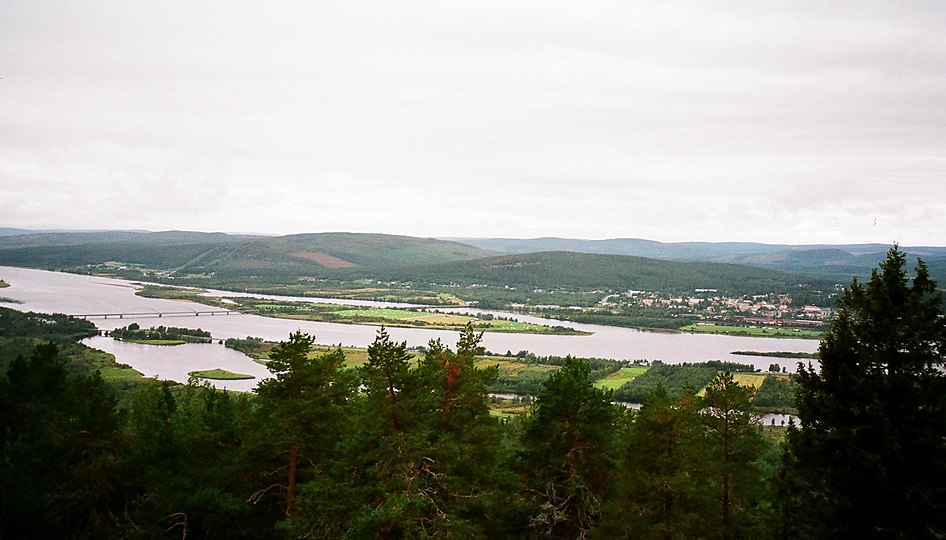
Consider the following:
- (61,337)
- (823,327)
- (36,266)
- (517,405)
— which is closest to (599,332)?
(823,327)

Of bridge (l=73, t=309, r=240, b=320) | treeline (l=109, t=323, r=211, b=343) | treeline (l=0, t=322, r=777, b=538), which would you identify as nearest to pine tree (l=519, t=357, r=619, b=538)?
treeline (l=0, t=322, r=777, b=538)

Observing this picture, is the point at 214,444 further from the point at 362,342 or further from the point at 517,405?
the point at 362,342

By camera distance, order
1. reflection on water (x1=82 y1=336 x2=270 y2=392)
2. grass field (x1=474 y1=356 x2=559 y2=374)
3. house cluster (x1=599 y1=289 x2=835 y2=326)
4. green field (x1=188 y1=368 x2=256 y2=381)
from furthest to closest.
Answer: house cluster (x1=599 y1=289 x2=835 y2=326) < grass field (x1=474 y1=356 x2=559 y2=374) < reflection on water (x1=82 y1=336 x2=270 y2=392) < green field (x1=188 y1=368 x2=256 y2=381)

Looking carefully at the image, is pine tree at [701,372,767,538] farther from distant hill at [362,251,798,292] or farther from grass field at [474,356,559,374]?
distant hill at [362,251,798,292]

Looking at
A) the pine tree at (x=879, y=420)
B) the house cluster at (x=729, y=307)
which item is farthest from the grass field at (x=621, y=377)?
the house cluster at (x=729, y=307)

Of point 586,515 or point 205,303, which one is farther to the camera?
point 205,303

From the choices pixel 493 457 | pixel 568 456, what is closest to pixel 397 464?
pixel 493 457

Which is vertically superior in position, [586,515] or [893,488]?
[893,488]
